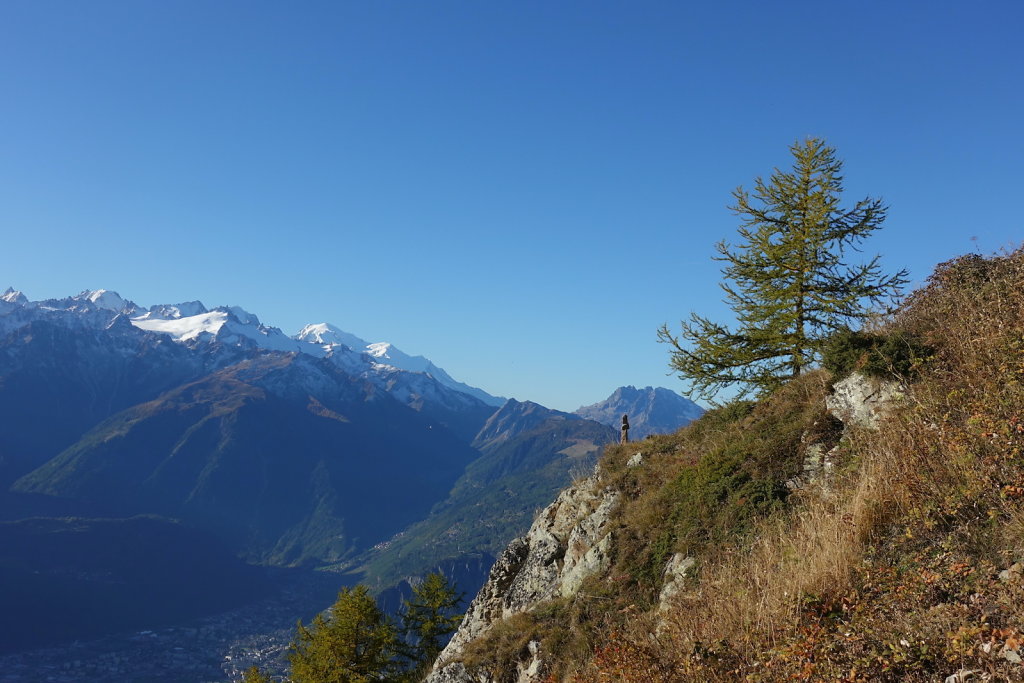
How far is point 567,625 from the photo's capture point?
46.0 ft

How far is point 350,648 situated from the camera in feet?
102

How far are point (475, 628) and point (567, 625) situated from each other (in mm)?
7327

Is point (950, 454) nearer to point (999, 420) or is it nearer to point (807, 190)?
point (999, 420)

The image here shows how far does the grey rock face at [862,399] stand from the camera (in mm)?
12883

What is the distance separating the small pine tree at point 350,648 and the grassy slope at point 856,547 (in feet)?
60.5

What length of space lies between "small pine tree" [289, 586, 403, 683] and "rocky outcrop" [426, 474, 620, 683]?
1198 centimetres

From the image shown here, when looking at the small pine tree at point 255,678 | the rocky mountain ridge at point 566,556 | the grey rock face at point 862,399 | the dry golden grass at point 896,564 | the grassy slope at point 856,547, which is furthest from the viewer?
the small pine tree at point 255,678

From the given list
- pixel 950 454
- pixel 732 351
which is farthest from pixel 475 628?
pixel 950 454

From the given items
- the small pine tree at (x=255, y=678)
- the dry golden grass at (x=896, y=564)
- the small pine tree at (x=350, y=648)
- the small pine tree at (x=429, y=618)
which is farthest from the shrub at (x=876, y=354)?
the small pine tree at (x=255, y=678)

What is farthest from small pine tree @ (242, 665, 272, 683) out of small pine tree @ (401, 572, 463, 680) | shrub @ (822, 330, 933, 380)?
shrub @ (822, 330, 933, 380)

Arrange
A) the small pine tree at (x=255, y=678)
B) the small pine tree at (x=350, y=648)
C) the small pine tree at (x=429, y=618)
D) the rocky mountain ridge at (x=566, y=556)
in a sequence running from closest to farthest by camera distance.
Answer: the rocky mountain ridge at (x=566, y=556) < the small pine tree at (x=350, y=648) < the small pine tree at (x=255, y=678) < the small pine tree at (x=429, y=618)

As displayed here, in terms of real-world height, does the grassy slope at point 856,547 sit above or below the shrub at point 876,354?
below

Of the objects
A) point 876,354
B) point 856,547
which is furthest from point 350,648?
point 856,547

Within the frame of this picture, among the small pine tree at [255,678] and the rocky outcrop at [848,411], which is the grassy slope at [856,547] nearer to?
the rocky outcrop at [848,411]
